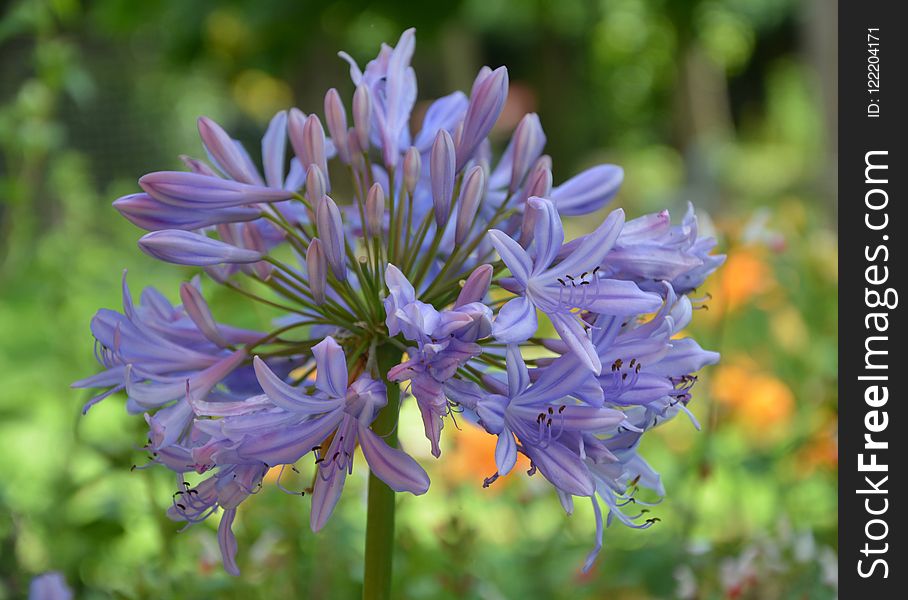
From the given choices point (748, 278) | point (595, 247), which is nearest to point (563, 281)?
point (595, 247)

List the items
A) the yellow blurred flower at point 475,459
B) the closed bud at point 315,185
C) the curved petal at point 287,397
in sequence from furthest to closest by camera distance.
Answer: the yellow blurred flower at point 475,459
the closed bud at point 315,185
the curved petal at point 287,397

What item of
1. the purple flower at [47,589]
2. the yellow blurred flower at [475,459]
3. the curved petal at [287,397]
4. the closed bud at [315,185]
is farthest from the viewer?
the yellow blurred flower at [475,459]

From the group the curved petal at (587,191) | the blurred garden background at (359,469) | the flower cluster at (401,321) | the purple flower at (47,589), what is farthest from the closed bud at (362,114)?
the purple flower at (47,589)

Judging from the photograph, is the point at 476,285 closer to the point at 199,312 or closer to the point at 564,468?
the point at 564,468

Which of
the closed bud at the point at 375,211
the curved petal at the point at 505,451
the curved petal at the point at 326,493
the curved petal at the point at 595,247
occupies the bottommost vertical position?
the curved petal at the point at 326,493

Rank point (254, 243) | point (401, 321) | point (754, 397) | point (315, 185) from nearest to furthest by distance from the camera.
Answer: point (401, 321), point (315, 185), point (254, 243), point (754, 397)

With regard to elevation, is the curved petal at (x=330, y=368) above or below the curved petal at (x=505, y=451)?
above

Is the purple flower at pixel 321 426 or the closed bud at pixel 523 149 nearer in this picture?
the purple flower at pixel 321 426
